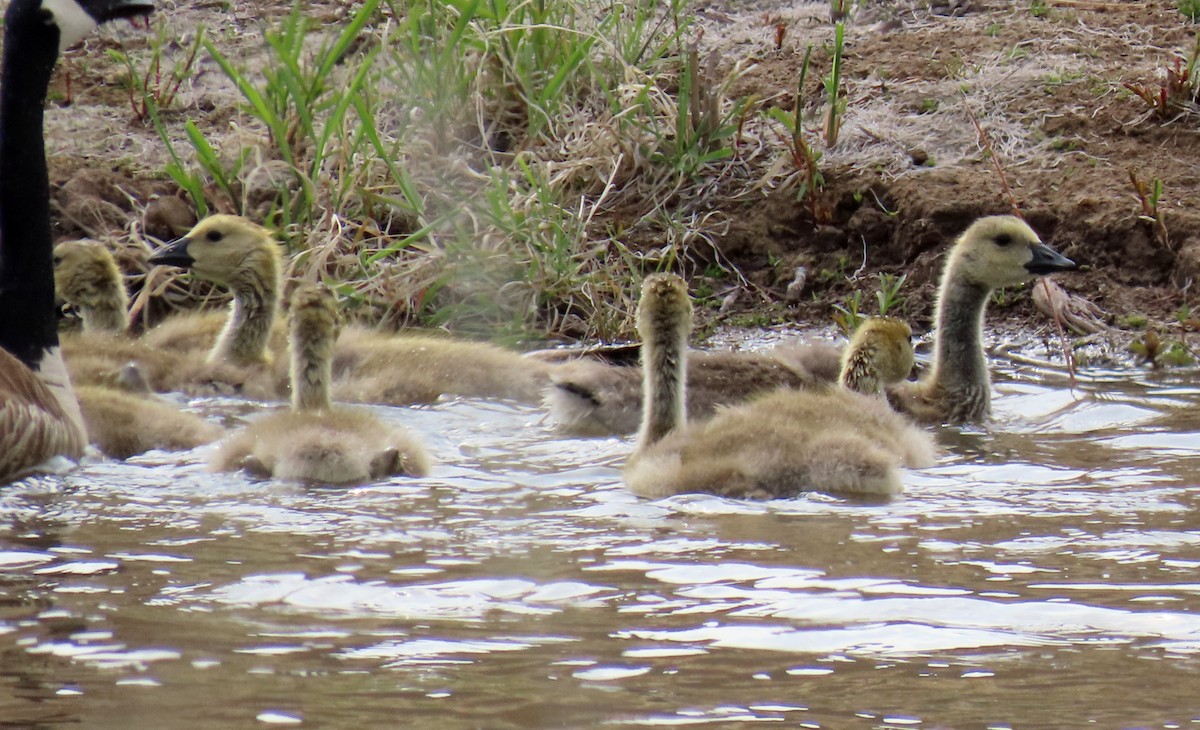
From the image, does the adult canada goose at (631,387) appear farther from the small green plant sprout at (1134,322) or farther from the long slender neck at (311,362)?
the small green plant sprout at (1134,322)

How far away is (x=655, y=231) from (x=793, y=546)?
4.63 meters

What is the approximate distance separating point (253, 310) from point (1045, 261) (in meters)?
3.38

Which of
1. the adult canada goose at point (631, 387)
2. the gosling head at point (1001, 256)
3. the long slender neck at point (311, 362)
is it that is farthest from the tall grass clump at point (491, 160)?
the long slender neck at point (311, 362)

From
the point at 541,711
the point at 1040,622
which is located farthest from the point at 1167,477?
the point at 541,711

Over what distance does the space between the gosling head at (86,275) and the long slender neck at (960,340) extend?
11.9ft

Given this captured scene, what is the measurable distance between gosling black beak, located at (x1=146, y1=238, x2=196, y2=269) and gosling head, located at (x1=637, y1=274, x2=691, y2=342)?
242 centimetres

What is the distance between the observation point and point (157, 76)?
407 inches

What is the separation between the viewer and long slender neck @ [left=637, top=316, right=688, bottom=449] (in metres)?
6.14

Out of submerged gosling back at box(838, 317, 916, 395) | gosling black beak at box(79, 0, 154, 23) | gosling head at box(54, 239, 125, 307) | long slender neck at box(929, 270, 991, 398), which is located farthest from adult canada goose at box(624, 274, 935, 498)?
gosling head at box(54, 239, 125, 307)

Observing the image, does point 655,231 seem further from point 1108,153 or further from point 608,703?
point 608,703

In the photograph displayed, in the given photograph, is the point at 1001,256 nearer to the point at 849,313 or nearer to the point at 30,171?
the point at 849,313

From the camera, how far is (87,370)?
23.8 feet

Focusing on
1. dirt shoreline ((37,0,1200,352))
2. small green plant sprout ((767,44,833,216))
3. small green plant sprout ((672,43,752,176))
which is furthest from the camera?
small green plant sprout ((672,43,752,176))

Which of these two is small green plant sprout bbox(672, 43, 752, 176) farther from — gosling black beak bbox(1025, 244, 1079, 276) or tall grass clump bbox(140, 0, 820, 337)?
gosling black beak bbox(1025, 244, 1079, 276)
